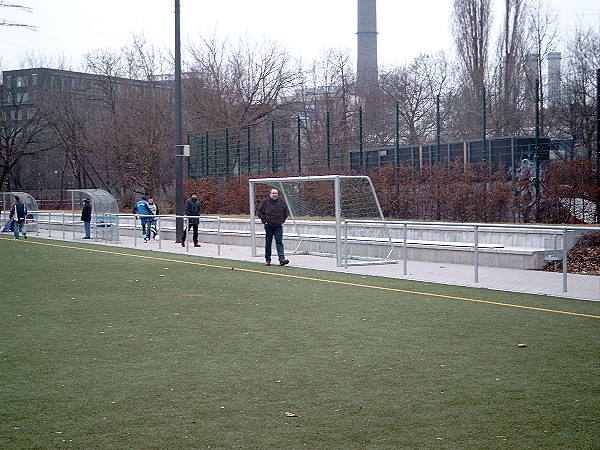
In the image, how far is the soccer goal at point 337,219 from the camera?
17.5 metres

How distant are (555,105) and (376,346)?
17174 millimetres

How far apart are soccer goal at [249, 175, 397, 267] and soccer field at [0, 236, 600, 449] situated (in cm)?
419

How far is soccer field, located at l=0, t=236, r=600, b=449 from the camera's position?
17.8 feet

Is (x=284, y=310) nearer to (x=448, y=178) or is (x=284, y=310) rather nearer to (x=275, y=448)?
(x=275, y=448)

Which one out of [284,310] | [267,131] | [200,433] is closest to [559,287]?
[284,310]

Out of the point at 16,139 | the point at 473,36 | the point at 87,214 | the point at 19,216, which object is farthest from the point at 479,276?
the point at 16,139

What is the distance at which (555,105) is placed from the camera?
23.5 metres

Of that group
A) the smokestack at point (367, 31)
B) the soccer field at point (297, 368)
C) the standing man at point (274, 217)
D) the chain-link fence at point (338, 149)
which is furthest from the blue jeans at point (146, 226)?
the smokestack at point (367, 31)

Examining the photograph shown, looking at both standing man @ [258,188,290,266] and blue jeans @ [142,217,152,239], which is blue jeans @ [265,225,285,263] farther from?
blue jeans @ [142,217,152,239]

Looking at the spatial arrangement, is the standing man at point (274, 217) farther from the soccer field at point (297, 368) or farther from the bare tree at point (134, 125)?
the bare tree at point (134, 125)

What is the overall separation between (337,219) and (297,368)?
998cm

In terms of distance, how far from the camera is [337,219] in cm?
1722

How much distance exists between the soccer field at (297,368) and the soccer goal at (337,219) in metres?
4.19

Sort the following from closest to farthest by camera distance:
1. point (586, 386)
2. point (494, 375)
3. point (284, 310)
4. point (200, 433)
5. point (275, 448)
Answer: point (275, 448) < point (200, 433) < point (586, 386) < point (494, 375) < point (284, 310)
